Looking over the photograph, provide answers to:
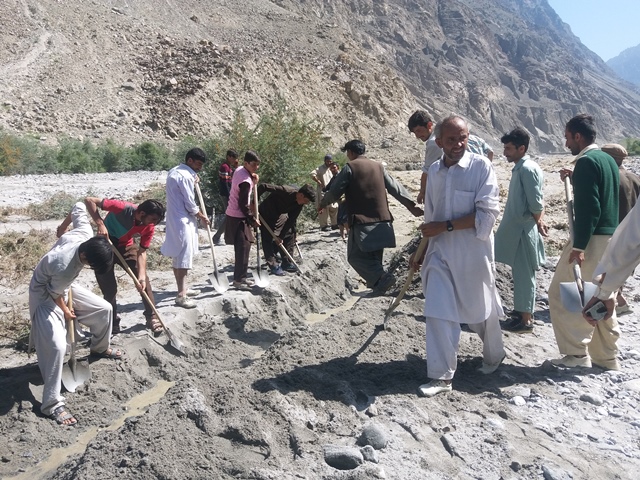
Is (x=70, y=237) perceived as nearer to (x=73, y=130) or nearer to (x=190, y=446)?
(x=190, y=446)

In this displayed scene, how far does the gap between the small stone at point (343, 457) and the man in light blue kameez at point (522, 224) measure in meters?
2.74

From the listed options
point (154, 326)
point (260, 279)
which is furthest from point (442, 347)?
point (260, 279)

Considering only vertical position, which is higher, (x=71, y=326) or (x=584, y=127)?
(x=584, y=127)

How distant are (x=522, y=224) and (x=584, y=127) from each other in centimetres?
108

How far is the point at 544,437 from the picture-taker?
3.66 metres

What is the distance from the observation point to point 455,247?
4.01 meters

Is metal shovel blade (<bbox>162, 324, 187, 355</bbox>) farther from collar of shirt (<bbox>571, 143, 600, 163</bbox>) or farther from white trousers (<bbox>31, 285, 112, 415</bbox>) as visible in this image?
collar of shirt (<bbox>571, 143, 600, 163</bbox>)

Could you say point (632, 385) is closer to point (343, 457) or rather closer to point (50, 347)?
point (343, 457)

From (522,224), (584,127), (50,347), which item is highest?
(584,127)

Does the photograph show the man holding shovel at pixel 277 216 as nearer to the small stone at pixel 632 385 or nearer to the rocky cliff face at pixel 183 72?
the small stone at pixel 632 385

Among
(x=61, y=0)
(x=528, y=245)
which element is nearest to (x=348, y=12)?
(x=61, y=0)

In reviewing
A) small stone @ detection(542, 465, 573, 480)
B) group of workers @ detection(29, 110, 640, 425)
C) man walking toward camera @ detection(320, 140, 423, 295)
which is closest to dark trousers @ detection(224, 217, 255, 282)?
group of workers @ detection(29, 110, 640, 425)

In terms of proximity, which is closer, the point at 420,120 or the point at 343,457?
the point at 343,457

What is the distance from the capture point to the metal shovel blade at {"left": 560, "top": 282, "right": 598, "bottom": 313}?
4199 millimetres
